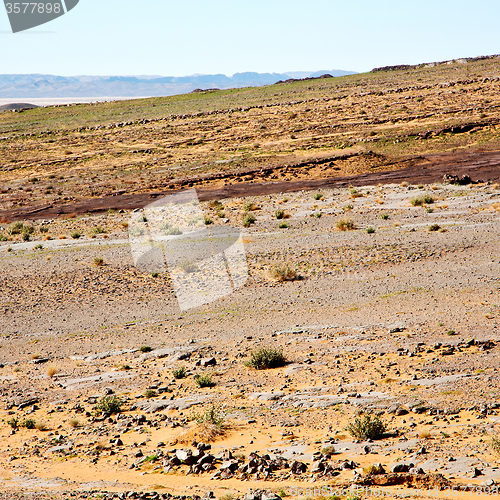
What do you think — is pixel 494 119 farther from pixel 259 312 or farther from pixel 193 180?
pixel 259 312

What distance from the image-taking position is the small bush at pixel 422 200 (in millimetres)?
24891

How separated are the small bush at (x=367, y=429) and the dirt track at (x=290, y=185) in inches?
990

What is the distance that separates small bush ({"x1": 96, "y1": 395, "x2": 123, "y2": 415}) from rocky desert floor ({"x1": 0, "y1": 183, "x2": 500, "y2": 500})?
102 millimetres

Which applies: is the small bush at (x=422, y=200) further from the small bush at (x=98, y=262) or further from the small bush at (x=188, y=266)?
the small bush at (x=98, y=262)

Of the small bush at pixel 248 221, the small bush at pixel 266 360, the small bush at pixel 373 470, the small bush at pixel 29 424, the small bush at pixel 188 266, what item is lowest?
the small bush at pixel 266 360

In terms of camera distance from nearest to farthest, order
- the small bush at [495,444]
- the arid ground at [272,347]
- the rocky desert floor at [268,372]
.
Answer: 1. the small bush at [495,444]
2. the rocky desert floor at [268,372]
3. the arid ground at [272,347]

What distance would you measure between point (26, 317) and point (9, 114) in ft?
253

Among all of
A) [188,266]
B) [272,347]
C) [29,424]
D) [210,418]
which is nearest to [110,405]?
[29,424]

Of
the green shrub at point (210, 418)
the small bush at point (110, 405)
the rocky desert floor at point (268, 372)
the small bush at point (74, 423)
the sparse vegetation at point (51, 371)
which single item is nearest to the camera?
the rocky desert floor at point (268, 372)

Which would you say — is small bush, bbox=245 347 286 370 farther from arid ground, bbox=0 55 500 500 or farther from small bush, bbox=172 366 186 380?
small bush, bbox=172 366 186 380

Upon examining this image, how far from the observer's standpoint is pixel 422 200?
82.2 feet

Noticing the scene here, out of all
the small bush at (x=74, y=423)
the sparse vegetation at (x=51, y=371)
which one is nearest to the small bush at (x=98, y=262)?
the sparse vegetation at (x=51, y=371)

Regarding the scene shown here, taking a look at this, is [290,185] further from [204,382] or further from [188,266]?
[204,382]

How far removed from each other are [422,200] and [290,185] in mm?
10080
